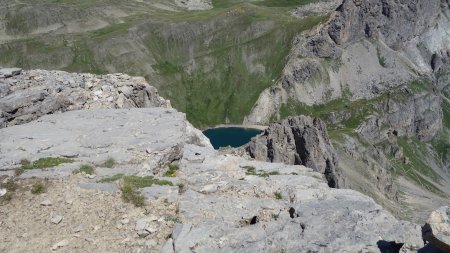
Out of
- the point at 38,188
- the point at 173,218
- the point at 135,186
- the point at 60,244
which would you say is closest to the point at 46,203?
the point at 38,188

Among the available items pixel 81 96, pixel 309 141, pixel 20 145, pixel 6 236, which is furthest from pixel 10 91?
pixel 309 141

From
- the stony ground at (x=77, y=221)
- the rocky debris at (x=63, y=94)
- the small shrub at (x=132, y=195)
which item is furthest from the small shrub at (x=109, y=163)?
the rocky debris at (x=63, y=94)


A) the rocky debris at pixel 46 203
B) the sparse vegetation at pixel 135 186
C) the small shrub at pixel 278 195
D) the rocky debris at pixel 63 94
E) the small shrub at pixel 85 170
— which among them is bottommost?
the rocky debris at pixel 63 94

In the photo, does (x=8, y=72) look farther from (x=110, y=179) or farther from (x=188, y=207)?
(x=188, y=207)

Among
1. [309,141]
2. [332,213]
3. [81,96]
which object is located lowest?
[309,141]

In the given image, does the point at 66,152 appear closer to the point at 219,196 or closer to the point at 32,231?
the point at 32,231

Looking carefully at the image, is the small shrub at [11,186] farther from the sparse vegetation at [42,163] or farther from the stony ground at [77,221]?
the sparse vegetation at [42,163]
